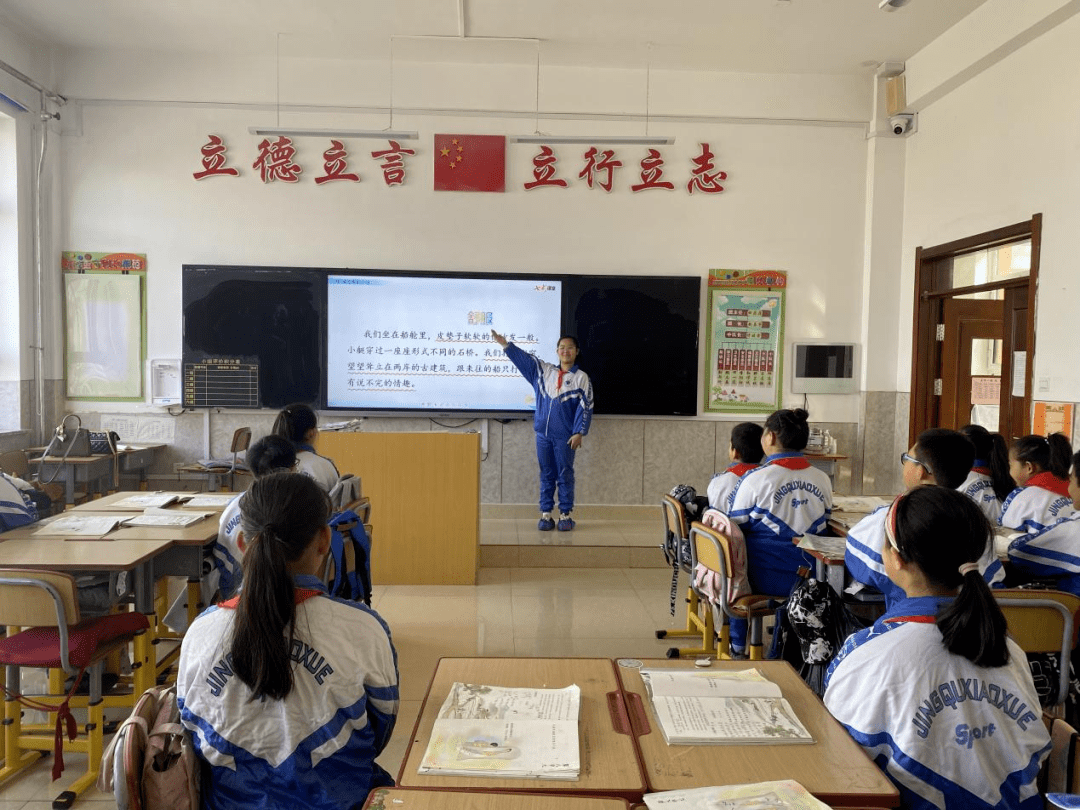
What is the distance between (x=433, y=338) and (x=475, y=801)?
5.22 m

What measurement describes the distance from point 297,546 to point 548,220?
506 cm

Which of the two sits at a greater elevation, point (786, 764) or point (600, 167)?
point (600, 167)

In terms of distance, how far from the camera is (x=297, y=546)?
1.50m

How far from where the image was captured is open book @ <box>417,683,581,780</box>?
1264 mm

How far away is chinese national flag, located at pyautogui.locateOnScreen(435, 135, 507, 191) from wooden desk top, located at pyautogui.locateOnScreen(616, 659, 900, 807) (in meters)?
5.22

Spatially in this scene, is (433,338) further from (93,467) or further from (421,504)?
(93,467)

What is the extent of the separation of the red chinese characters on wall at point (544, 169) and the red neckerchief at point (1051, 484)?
4116 millimetres

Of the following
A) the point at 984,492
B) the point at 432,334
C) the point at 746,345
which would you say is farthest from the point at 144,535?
the point at 746,345

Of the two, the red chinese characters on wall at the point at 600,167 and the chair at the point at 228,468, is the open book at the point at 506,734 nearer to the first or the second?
the chair at the point at 228,468

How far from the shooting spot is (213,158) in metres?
6.10

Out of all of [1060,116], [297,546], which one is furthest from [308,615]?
[1060,116]

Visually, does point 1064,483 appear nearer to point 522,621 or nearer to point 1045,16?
point 522,621

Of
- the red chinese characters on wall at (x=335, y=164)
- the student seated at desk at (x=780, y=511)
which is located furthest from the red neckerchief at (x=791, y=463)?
the red chinese characters on wall at (x=335, y=164)

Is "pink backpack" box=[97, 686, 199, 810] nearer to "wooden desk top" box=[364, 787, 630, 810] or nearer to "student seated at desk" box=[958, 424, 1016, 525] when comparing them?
"wooden desk top" box=[364, 787, 630, 810]
